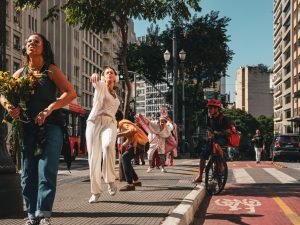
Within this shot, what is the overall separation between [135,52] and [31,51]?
39.9 meters

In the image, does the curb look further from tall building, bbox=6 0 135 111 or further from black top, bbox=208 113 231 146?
tall building, bbox=6 0 135 111

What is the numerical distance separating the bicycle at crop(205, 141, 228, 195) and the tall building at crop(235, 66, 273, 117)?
131 m

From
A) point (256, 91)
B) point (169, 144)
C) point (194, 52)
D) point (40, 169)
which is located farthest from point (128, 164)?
point (256, 91)

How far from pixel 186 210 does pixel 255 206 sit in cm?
219

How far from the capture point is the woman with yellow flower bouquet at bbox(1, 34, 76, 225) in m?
4.64

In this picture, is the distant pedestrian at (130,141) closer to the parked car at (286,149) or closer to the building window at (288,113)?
the parked car at (286,149)

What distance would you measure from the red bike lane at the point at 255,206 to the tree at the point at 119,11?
351 centimetres

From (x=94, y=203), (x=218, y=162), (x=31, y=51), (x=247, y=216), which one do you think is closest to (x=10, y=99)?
(x=31, y=51)

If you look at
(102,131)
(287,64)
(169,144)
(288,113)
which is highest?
(287,64)

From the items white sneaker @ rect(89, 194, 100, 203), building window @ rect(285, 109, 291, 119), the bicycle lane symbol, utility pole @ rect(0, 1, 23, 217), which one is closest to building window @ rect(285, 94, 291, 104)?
building window @ rect(285, 109, 291, 119)

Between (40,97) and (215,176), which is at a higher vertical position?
(40,97)

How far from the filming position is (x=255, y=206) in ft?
26.0

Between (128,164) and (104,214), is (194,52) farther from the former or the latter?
(104,214)

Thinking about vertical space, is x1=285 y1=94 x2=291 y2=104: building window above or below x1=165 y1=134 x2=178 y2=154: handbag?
above
